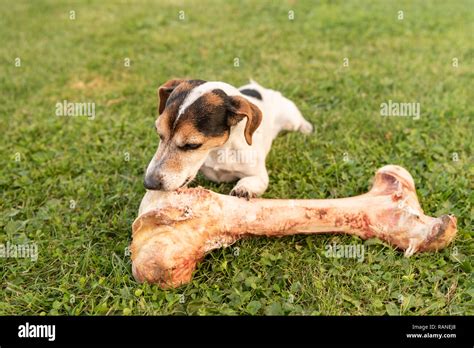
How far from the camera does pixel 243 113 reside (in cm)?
423

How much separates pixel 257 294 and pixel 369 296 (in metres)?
0.84

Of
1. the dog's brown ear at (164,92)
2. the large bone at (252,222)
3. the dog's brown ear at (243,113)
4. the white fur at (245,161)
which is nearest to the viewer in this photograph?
the large bone at (252,222)

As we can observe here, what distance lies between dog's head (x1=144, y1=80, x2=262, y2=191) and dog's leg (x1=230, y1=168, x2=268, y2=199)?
42cm

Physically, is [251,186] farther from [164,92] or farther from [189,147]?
[164,92]

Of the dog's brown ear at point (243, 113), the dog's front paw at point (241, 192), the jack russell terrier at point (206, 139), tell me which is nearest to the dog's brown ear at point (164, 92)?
the jack russell terrier at point (206, 139)

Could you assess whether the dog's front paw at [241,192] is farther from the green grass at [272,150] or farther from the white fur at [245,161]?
the green grass at [272,150]

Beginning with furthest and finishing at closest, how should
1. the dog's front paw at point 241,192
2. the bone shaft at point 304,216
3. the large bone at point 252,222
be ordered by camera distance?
the dog's front paw at point 241,192
the bone shaft at point 304,216
the large bone at point 252,222

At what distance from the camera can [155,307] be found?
11.8ft

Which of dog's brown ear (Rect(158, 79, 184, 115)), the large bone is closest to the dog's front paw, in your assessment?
the large bone

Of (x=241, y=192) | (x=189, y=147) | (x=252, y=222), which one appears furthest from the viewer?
(x=241, y=192)

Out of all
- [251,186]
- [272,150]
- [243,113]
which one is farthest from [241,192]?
[272,150]

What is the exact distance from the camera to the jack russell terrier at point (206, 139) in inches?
159

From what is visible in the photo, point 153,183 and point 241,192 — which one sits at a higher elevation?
point 153,183

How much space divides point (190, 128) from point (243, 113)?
0.50 metres
